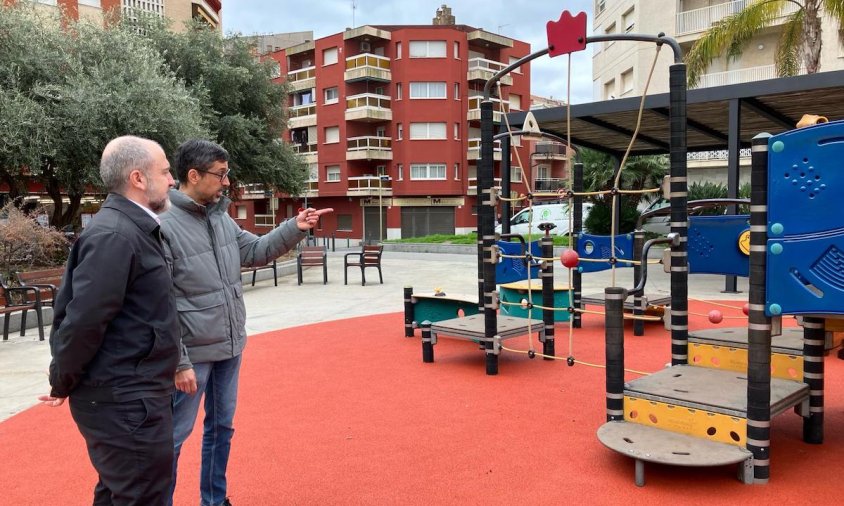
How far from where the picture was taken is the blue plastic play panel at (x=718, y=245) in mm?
4957

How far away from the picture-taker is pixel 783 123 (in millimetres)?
13109

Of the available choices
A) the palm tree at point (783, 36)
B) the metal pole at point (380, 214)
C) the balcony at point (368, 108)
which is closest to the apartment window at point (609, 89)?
the balcony at point (368, 108)

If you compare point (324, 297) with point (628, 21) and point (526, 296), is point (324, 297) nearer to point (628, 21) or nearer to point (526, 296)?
point (526, 296)

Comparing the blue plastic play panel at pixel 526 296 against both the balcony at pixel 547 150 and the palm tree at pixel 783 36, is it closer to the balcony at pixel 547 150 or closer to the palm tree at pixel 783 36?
the balcony at pixel 547 150

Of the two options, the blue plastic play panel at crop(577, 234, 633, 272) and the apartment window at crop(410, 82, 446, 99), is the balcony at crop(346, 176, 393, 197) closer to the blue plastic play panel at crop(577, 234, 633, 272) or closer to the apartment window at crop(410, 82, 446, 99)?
the apartment window at crop(410, 82, 446, 99)

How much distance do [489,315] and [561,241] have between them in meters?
18.4

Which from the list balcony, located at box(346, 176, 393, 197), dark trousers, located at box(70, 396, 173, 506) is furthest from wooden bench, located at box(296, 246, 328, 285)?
balcony, located at box(346, 176, 393, 197)

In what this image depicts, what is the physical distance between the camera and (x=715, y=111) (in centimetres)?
1226

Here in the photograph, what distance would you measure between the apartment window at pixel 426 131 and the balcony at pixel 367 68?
144 inches

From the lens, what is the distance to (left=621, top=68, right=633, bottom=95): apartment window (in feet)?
101

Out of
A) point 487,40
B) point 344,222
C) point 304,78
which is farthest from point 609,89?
point 304,78

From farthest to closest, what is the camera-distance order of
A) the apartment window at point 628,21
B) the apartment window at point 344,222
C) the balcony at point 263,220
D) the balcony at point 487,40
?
the balcony at point 263,220 → the apartment window at point 344,222 → the balcony at point 487,40 → the apartment window at point 628,21

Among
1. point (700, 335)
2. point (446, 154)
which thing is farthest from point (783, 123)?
point (446, 154)

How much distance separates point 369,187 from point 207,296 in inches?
1480
